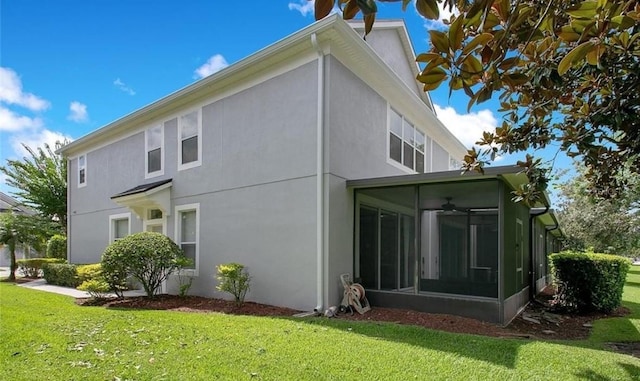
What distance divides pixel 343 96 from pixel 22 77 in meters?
9.88

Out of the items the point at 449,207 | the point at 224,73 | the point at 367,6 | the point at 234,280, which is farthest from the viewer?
the point at 224,73

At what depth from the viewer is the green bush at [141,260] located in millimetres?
9492

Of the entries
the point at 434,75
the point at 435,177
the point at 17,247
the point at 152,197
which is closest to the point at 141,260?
the point at 152,197

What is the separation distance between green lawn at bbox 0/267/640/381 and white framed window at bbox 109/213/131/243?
6.55 metres

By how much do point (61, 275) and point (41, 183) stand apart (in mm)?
9084

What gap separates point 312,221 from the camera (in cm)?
834

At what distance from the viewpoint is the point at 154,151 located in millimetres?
12453

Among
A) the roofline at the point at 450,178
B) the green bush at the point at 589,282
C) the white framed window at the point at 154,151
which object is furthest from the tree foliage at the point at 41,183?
the green bush at the point at 589,282

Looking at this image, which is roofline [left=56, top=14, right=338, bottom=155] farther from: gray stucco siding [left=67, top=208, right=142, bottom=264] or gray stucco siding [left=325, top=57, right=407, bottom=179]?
gray stucco siding [left=67, top=208, right=142, bottom=264]

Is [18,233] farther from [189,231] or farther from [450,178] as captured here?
[450,178]

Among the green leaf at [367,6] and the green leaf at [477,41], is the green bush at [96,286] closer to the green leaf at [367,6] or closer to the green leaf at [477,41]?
the green leaf at [477,41]

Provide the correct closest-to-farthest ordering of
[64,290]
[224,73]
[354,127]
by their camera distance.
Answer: [354,127] < [224,73] < [64,290]

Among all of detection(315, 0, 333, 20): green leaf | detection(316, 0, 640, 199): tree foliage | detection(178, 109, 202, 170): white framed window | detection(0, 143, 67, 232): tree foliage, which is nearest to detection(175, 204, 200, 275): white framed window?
detection(178, 109, 202, 170): white framed window

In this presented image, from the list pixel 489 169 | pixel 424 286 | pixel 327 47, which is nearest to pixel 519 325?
pixel 424 286
